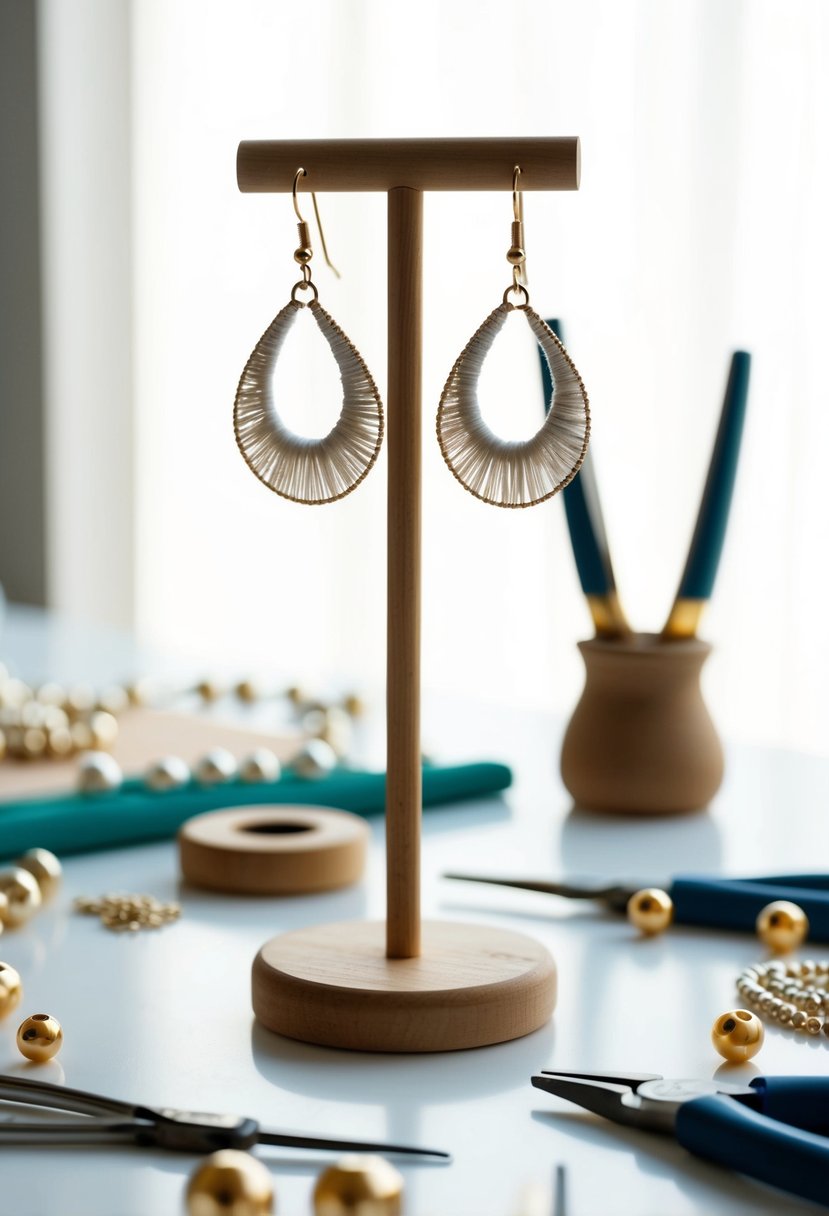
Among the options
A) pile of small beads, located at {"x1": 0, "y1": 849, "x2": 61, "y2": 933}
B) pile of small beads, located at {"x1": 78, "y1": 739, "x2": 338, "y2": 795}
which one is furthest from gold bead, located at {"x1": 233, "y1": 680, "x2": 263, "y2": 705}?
pile of small beads, located at {"x1": 0, "y1": 849, "x2": 61, "y2": 933}

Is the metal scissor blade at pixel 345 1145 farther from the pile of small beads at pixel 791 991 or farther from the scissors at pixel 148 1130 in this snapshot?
the pile of small beads at pixel 791 991

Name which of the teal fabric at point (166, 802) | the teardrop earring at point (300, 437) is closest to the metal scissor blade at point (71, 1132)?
the teardrop earring at point (300, 437)

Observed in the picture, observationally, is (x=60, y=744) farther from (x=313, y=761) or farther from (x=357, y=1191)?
(x=357, y=1191)

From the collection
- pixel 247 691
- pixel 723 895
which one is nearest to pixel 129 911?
pixel 723 895

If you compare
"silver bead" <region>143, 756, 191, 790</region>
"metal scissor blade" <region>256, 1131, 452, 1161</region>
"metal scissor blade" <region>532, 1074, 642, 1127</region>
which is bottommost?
"metal scissor blade" <region>256, 1131, 452, 1161</region>

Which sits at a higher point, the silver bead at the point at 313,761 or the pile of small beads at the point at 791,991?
the silver bead at the point at 313,761

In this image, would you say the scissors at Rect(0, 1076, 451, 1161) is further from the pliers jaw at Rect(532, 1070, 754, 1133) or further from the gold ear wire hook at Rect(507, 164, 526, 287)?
the gold ear wire hook at Rect(507, 164, 526, 287)

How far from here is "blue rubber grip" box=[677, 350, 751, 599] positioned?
912 mm

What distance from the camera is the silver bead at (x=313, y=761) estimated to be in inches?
37.8

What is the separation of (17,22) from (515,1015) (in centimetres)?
345

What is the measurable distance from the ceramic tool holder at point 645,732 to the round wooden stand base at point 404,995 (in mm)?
327

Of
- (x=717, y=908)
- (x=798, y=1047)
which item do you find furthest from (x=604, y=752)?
(x=798, y=1047)

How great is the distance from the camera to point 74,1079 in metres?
0.53

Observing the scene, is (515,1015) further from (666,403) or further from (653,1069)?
(666,403)
